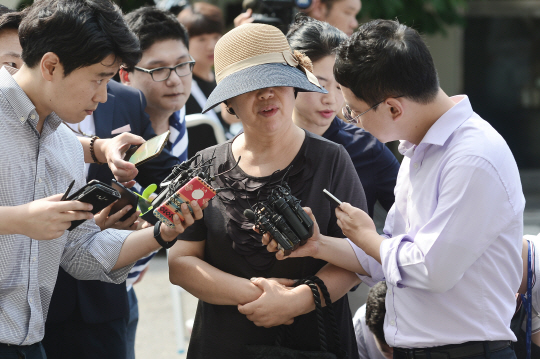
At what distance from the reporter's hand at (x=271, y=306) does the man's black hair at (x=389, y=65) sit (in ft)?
2.24

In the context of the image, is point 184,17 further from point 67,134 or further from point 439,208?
point 439,208

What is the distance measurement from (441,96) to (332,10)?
196 cm

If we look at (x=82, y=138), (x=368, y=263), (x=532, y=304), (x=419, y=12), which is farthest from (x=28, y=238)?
(x=419, y=12)

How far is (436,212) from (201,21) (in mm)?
3389

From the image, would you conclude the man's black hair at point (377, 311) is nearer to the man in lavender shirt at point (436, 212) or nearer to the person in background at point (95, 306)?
the man in lavender shirt at point (436, 212)

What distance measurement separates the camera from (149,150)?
218 cm

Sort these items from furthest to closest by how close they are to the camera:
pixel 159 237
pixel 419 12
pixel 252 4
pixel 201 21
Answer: pixel 419 12
pixel 201 21
pixel 252 4
pixel 159 237

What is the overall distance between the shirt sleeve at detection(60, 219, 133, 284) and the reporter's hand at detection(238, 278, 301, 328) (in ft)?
1.59

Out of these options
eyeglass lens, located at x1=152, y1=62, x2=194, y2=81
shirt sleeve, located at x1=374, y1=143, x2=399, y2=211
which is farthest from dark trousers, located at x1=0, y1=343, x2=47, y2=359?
eyeglass lens, located at x1=152, y1=62, x2=194, y2=81

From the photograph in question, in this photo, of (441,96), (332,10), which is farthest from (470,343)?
(332,10)

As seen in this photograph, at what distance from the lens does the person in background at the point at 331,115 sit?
258 cm

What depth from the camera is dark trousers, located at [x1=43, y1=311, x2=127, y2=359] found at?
2.44 meters

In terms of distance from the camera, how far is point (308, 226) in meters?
1.92

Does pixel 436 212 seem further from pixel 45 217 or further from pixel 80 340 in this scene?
pixel 80 340
